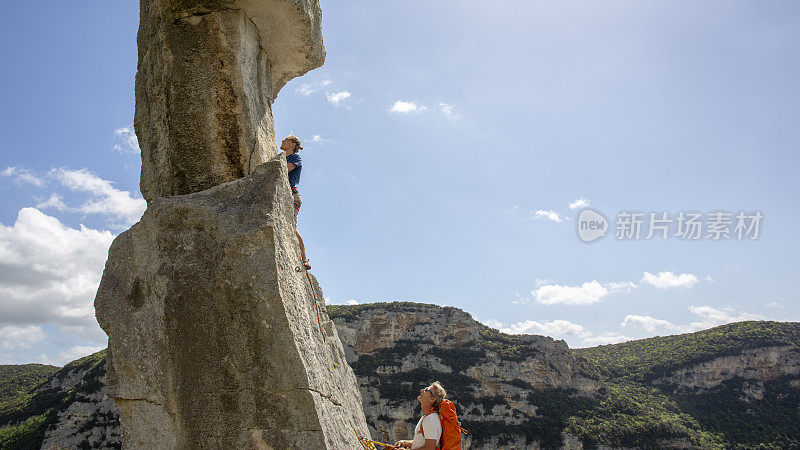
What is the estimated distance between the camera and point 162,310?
4277 mm

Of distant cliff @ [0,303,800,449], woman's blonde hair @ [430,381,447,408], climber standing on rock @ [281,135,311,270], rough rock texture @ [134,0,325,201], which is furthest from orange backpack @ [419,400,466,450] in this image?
distant cliff @ [0,303,800,449]

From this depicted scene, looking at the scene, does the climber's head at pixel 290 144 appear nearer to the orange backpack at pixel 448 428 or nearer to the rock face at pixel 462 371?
the orange backpack at pixel 448 428

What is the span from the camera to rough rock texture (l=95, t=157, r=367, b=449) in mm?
3928

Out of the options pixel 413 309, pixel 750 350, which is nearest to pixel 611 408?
pixel 750 350

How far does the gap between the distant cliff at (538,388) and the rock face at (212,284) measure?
125 ft

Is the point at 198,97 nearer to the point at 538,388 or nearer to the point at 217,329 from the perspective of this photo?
the point at 217,329

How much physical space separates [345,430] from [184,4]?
5.17 metres

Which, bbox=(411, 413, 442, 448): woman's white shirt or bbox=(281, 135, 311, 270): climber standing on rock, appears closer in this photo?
bbox=(411, 413, 442, 448): woman's white shirt

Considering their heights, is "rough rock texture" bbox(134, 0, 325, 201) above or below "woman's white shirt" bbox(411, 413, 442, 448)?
above

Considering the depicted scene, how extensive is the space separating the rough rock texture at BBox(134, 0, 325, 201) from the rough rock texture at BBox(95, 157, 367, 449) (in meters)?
0.87

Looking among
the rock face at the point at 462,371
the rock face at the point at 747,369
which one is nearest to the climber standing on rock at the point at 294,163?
the rock face at the point at 462,371

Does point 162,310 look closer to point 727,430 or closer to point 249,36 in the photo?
point 249,36

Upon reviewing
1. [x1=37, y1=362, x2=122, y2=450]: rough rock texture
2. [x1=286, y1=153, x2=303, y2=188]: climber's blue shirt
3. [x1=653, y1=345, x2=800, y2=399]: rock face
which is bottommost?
[x1=653, y1=345, x2=800, y2=399]: rock face

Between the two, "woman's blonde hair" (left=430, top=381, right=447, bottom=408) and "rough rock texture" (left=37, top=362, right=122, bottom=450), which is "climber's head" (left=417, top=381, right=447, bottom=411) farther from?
"rough rock texture" (left=37, top=362, right=122, bottom=450)
